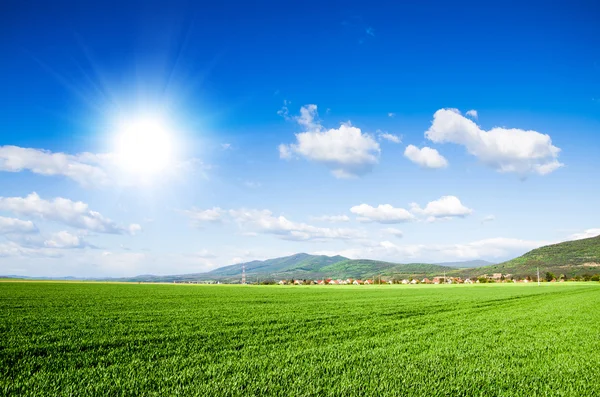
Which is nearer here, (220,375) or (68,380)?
(68,380)

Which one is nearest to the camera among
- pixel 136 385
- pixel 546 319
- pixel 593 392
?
pixel 136 385

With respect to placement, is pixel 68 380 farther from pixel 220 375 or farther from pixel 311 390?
pixel 311 390

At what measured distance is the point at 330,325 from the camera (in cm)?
1596

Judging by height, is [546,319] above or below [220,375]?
below

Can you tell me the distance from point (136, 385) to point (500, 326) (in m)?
15.1

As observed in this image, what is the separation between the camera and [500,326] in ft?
54.1

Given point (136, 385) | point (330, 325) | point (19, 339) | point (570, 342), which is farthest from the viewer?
point (330, 325)

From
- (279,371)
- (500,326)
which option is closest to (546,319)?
(500,326)

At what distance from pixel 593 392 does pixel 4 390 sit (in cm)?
1080

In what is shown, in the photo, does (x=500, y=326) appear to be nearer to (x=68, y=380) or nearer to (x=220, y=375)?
(x=220, y=375)

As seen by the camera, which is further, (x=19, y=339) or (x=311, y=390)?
(x=19, y=339)

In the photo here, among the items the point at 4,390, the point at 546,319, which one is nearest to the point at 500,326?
the point at 546,319

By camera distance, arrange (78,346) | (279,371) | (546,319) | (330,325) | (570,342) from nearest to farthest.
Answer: (279,371) < (78,346) < (570,342) < (330,325) < (546,319)

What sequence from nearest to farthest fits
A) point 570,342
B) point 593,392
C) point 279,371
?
1. point 593,392
2. point 279,371
3. point 570,342
